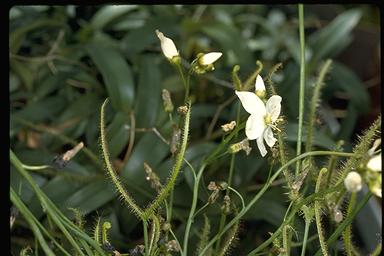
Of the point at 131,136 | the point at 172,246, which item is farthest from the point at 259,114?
the point at 131,136

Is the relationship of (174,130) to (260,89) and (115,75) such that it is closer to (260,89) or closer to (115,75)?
(260,89)

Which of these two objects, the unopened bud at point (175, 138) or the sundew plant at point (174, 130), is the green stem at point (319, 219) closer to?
the sundew plant at point (174, 130)

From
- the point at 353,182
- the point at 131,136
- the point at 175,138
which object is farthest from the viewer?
the point at 131,136

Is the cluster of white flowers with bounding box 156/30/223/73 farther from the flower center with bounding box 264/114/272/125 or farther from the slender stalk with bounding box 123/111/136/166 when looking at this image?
the slender stalk with bounding box 123/111/136/166

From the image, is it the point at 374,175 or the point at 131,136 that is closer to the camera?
the point at 374,175

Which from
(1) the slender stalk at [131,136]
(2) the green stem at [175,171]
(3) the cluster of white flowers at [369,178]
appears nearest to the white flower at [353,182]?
(3) the cluster of white flowers at [369,178]

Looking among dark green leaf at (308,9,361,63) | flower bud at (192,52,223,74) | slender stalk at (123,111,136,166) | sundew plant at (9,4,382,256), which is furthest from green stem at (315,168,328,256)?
dark green leaf at (308,9,361,63)

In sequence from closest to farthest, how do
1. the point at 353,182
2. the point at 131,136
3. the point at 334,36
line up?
1. the point at 353,182
2. the point at 131,136
3. the point at 334,36

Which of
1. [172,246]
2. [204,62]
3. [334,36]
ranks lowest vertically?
[334,36]
